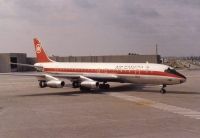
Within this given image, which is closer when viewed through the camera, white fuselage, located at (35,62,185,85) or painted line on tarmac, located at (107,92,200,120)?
painted line on tarmac, located at (107,92,200,120)

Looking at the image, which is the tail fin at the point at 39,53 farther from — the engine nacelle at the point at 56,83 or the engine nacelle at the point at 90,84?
the engine nacelle at the point at 90,84

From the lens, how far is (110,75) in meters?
42.6

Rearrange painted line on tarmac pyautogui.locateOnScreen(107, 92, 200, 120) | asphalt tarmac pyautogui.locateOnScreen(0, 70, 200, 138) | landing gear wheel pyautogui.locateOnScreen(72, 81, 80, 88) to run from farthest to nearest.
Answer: landing gear wheel pyautogui.locateOnScreen(72, 81, 80, 88) → painted line on tarmac pyautogui.locateOnScreen(107, 92, 200, 120) → asphalt tarmac pyautogui.locateOnScreen(0, 70, 200, 138)

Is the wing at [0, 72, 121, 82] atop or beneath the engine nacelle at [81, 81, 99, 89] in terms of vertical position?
atop

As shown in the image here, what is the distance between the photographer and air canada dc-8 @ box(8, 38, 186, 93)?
126 feet

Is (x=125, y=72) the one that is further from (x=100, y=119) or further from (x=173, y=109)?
(x=100, y=119)

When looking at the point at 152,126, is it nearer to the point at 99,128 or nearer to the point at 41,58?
the point at 99,128

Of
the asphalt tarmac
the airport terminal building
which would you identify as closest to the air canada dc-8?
the asphalt tarmac

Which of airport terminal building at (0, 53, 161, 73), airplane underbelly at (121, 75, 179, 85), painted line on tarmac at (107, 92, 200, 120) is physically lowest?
painted line on tarmac at (107, 92, 200, 120)

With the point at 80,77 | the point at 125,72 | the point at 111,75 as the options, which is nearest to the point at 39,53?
the point at 80,77

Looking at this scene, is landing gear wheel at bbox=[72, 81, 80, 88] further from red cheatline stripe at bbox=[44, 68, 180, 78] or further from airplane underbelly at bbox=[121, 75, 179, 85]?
airplane underbelly at bbox=[121, 75, 179, 85]

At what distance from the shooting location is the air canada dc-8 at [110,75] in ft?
126

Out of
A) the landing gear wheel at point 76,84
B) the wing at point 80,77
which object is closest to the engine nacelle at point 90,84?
the wing at point 80,77

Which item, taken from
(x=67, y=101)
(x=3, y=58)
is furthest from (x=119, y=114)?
(x=3, y=58)
